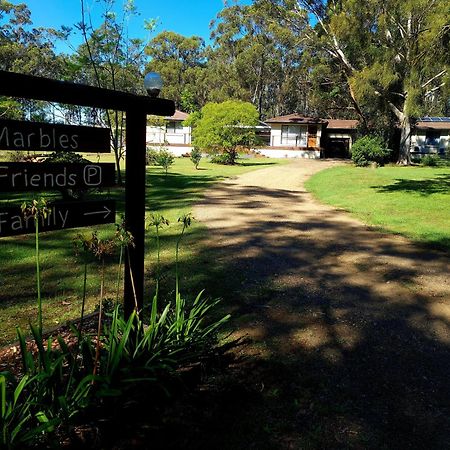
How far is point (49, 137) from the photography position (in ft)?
7.75

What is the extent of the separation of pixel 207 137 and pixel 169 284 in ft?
76.7

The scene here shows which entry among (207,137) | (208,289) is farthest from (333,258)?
(207,137)

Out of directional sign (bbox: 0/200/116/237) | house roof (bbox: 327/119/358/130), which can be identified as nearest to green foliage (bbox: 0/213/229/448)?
directional sign (bbox: 0/200/116/237)

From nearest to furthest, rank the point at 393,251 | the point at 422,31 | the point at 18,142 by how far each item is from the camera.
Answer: the point at 18,142 < the point at 393,251 < the point at 422,31

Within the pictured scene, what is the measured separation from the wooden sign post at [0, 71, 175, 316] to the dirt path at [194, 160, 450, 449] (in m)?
1.14

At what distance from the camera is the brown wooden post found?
2.80 meters

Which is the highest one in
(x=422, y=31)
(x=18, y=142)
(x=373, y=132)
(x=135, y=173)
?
(x=422, y=31)

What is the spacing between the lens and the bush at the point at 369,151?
27250 millimetres

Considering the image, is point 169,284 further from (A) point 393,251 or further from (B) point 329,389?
(A) point 393,251

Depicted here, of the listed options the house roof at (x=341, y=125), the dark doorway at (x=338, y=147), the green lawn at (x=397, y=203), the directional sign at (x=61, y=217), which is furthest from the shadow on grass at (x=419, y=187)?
the dark doorway at (x=338, y=147)

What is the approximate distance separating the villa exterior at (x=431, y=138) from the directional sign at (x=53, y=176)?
45314 millimetres

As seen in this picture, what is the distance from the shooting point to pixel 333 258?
627 cm

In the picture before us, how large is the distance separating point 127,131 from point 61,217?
735 mm

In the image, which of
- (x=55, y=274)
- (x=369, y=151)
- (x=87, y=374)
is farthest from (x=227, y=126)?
(x=87, y=374)
